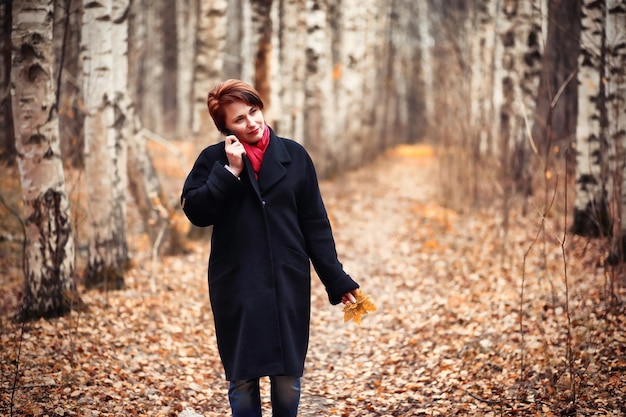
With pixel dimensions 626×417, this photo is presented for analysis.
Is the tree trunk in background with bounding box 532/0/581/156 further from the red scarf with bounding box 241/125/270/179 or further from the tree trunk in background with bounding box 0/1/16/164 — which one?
the tree trunk in background with bounding box 0/1/16/164

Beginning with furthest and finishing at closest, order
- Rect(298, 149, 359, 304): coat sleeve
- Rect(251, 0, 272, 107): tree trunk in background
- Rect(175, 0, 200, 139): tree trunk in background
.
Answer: Rect(175, 0, 200, 139): tree trunk in background, Rect(251, 0, 272, 107): tree trunk in background, Rect(298, 149, 359, 304): coat sleeve

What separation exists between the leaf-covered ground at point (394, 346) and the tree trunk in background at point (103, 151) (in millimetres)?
477

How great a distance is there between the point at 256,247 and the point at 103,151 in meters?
4.11

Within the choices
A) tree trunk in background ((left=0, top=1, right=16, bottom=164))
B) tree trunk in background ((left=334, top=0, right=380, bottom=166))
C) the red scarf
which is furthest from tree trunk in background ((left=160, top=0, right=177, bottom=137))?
the red scarf

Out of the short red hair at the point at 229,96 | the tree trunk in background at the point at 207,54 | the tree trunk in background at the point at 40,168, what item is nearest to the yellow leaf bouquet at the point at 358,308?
the short red hair at the point at 229,96

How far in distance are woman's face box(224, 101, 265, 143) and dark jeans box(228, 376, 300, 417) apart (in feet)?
4.22

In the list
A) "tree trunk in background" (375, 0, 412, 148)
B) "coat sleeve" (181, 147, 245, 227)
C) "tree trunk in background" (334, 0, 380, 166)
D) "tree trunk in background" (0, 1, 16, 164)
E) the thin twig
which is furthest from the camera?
"tree trunk in background" (375, 0, 412, 148)

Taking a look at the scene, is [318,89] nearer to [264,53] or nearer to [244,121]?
[264,53]

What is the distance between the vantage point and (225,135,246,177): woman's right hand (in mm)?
3139

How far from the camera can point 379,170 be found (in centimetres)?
1948

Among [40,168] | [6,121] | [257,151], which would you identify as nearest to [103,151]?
[40,168]

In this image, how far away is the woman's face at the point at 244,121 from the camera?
3.20 m

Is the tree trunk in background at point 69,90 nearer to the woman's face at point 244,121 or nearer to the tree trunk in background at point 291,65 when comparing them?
the woman's face at point 244,121

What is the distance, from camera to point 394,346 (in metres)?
5.96
